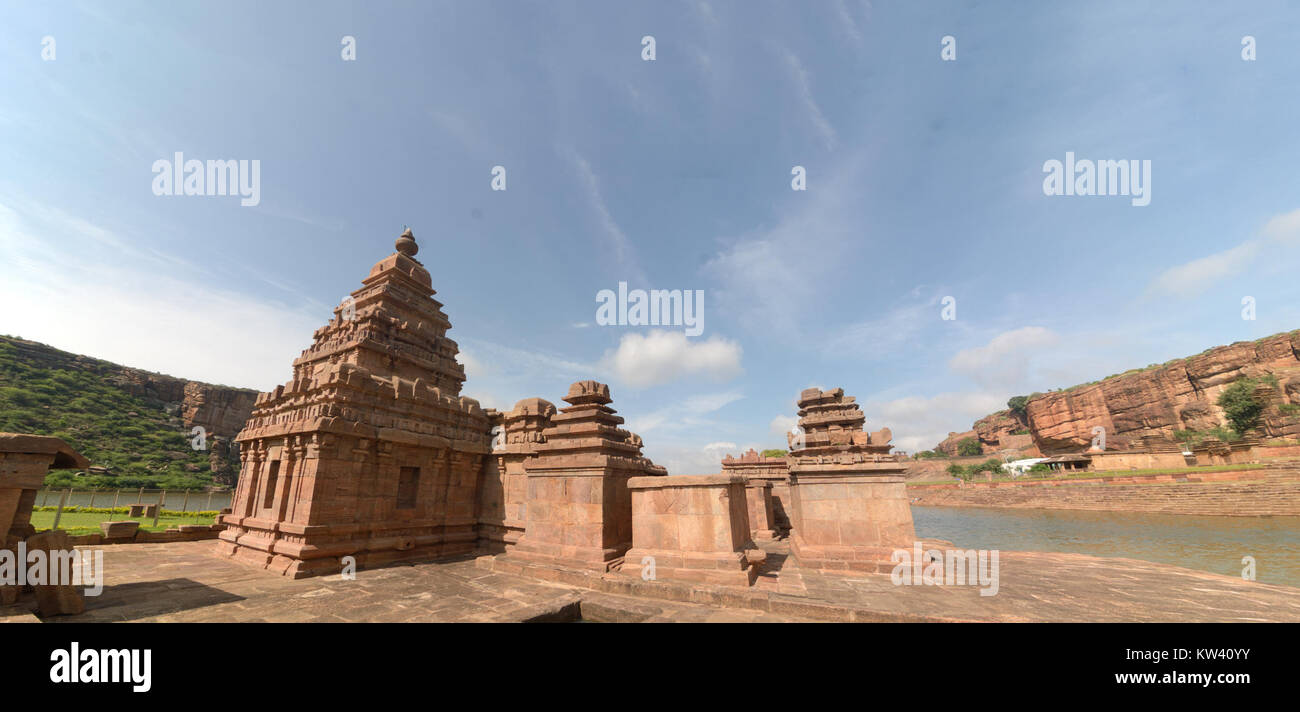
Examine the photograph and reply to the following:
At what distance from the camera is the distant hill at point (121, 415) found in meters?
40.9

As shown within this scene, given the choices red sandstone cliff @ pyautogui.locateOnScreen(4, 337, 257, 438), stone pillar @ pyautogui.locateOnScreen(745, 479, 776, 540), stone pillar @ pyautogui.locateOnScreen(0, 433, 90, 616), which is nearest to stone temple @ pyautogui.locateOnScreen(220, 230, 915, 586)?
stone pillar @ pyautogui.locateOnScreen(745, 479, 776, 540)

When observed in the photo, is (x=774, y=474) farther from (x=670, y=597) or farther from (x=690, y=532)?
(x=670, y=597)

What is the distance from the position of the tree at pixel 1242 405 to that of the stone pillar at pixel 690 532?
250 ft

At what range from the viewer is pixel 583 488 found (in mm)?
9055

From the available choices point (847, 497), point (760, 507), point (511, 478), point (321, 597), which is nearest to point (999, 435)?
point (760, 507)

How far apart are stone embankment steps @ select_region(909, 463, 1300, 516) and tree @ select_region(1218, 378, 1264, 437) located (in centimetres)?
2627

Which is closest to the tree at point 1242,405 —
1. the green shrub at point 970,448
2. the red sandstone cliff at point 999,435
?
the red sandstone cliff at point 999,435

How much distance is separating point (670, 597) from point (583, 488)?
2.98 m

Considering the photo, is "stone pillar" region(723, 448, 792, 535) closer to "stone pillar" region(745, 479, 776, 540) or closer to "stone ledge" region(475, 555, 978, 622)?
"stone pillar" region(745, 479, 776, 540)

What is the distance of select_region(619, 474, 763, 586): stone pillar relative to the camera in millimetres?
7543

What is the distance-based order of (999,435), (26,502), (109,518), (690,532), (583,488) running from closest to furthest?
(26,502) → (690,532) → (583,488) → (109,518) → (999,435)

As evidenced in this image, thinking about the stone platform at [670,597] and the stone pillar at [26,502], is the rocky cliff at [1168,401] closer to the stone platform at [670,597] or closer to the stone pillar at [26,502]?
the stone platform at [670,597]
